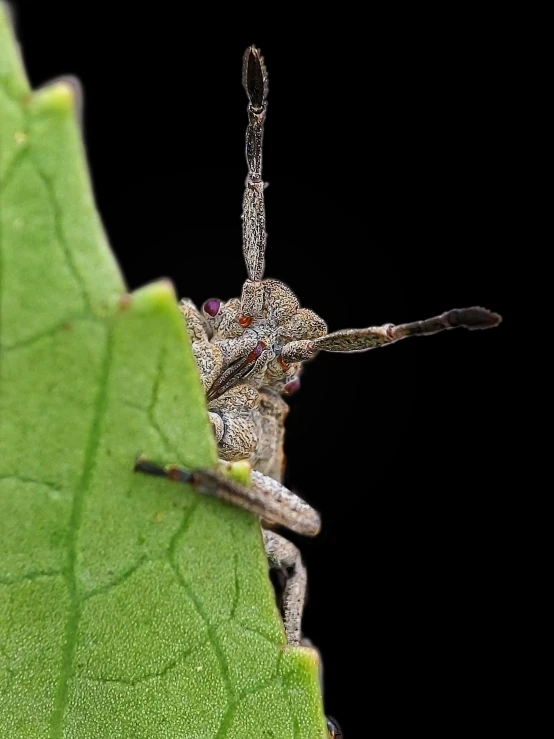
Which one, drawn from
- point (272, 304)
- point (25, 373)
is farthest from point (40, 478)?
point (272, 304)

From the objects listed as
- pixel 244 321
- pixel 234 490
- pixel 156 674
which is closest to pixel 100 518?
pixel 234 490

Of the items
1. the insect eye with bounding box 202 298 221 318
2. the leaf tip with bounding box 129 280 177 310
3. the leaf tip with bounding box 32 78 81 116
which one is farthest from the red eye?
the leaf tip with bounding box 32 78 81 116

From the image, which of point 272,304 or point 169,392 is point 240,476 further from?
point 272,304

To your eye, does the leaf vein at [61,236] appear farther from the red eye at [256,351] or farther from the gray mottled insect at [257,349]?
the red eye at [256,351]

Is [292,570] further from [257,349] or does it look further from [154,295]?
[154,295]

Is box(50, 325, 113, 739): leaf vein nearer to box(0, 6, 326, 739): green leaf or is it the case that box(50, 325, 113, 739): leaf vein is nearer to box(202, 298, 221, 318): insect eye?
box(0, 6, 326, 739): green leaf
